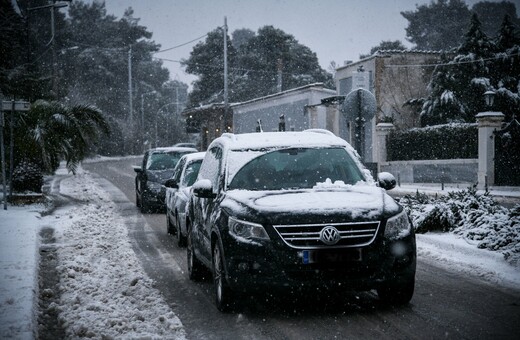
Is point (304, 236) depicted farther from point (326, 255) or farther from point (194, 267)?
point (194, 267)

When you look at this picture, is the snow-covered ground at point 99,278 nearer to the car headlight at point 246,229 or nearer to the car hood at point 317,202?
the car headlight at point 246,229

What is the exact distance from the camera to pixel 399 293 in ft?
19.4

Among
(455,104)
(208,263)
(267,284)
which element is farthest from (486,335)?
(455,104)

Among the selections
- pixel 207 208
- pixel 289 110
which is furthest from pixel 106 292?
pixel 289 110

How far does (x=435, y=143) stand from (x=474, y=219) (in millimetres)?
19621

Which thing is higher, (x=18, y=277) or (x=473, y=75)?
(x=473, y=75)

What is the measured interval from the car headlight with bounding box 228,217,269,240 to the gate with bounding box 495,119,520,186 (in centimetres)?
2075

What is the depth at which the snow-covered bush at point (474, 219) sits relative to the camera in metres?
8.41

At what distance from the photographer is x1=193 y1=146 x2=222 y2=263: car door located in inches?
257

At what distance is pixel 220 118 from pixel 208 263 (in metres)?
49.6

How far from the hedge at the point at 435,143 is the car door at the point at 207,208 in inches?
831

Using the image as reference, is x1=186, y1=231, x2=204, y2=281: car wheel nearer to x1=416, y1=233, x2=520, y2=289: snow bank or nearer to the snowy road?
the snowy road

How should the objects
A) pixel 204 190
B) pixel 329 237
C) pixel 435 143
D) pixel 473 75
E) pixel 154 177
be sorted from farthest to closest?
pixel 473 75, pixel 435 143, pixel 154 177, pixel 204 190, pixel 329 237

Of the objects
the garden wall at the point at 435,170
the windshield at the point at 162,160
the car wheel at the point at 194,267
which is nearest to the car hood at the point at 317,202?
the car wheel at the point at 194,267
